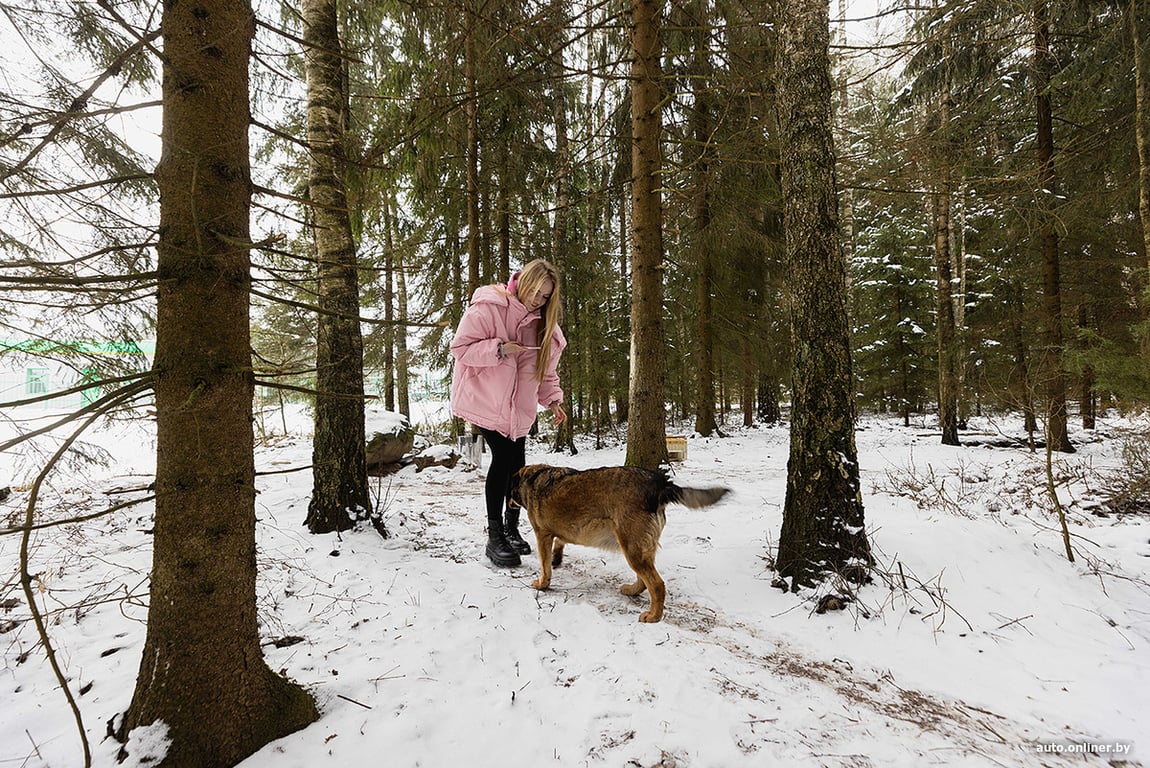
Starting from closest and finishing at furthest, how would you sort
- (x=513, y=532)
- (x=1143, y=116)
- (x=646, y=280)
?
(x=513, y=532) → (x=646, y=280) → (x=1143, y=116)

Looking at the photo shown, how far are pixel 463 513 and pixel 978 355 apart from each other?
45.2 ft

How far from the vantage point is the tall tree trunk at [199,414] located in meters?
1.55

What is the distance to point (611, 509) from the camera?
293cm

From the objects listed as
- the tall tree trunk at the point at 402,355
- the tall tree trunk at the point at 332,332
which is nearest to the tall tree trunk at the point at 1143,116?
the tall tree trunk at the point at 332,332

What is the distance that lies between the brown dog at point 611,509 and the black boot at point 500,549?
0.40 meters

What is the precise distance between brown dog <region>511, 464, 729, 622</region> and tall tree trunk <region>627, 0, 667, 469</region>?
271 cm

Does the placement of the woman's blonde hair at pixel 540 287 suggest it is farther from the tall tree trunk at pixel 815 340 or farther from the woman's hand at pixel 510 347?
the tall tree trunk at pixel 815 340

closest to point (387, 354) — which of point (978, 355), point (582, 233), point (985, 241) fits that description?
point (582, 233)

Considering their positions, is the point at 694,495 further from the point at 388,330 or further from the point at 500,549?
the point at 388,330

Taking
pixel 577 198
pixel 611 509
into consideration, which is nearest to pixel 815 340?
pixel 611 509

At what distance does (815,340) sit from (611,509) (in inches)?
70.8

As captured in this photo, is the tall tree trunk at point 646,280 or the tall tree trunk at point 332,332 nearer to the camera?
the tall tree trunk at point 332,332

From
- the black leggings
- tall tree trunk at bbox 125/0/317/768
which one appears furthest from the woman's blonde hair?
tall tree trunk at bbox 125/0/317/768

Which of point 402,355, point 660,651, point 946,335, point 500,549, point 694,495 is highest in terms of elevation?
point 946,335
